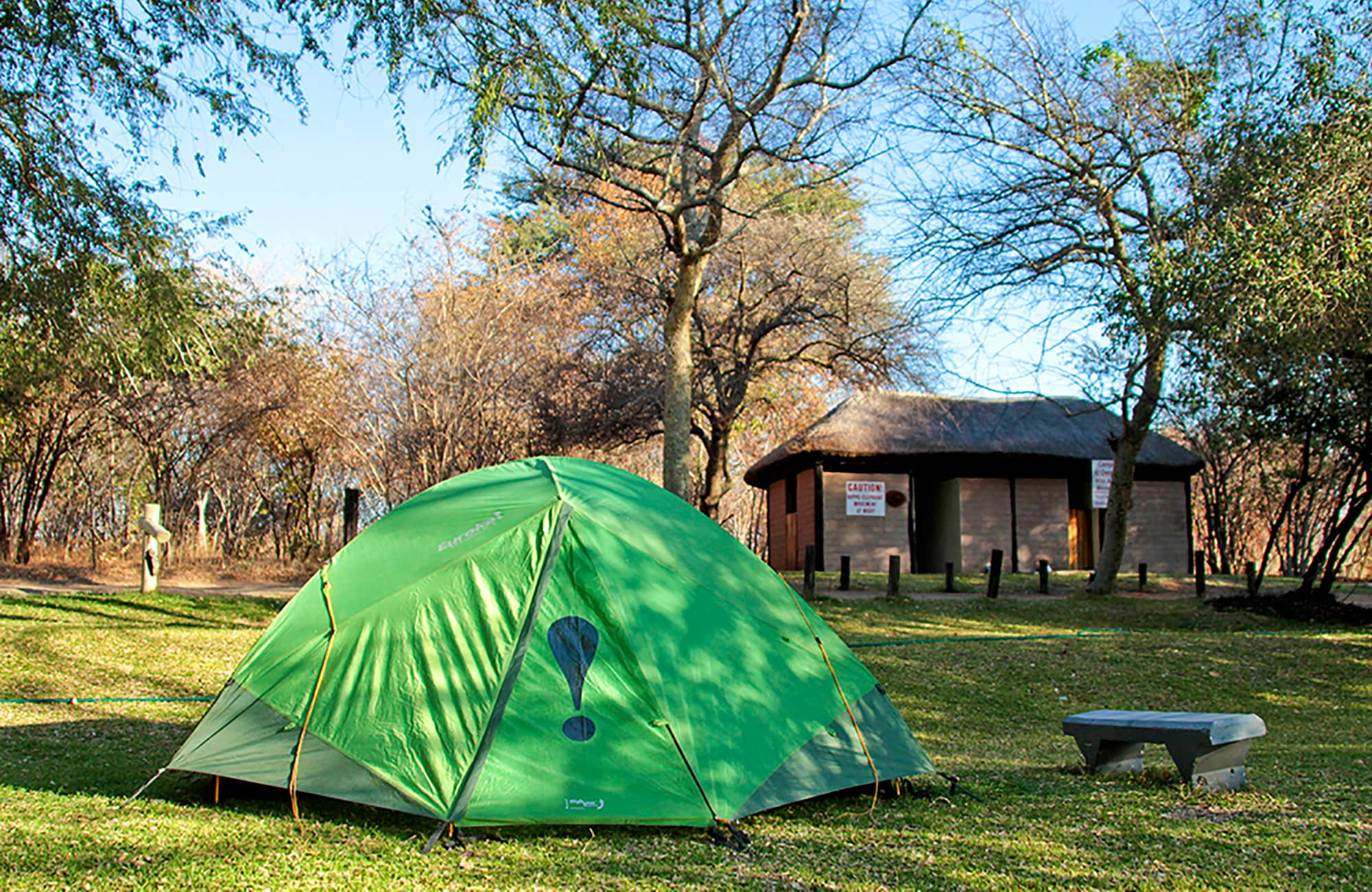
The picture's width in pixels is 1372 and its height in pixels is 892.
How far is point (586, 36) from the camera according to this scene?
8.86 metres

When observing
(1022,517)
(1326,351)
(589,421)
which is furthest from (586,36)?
(1022,517)

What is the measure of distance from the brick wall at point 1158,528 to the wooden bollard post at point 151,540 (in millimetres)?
19715

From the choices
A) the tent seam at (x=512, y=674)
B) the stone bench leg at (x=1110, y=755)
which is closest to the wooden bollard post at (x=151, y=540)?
the tent seam at (x=512, y=674)

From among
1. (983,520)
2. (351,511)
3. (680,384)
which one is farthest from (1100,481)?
(351,511)

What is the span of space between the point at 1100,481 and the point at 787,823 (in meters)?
21.0

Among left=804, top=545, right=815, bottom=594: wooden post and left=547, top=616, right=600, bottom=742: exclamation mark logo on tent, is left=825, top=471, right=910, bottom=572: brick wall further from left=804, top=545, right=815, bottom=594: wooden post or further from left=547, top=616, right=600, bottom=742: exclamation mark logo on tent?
left=547, top=616, right=600, bottom=742: exclamation mark logo on tent

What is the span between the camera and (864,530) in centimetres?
2320

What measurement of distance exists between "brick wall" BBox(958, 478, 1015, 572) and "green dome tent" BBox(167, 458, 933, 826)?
18254 millimetres

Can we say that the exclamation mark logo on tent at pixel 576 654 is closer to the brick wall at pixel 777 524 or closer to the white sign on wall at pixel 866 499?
the white sign on wall at pixel 866 499

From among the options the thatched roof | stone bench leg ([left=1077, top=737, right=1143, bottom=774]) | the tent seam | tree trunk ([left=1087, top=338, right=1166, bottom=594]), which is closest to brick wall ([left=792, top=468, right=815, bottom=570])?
the thatched roof

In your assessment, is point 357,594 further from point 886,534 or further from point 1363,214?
point 886,534

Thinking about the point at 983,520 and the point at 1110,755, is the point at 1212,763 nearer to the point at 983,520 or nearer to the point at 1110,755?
the point at 1110,755

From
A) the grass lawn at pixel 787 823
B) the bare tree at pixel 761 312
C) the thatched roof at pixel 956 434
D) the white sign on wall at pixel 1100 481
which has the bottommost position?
the grass lawn at pixel 787 823

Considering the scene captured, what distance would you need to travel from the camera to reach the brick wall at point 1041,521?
2388 centimetres
